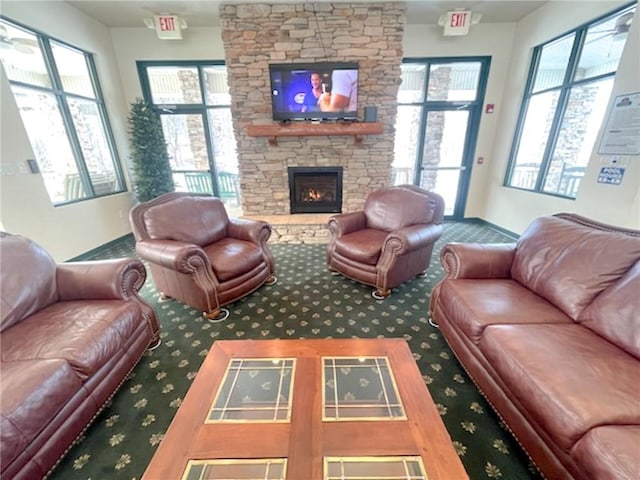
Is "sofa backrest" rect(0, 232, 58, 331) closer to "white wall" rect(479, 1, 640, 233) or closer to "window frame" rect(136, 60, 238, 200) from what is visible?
"window frame" rect(136, 60, 238, 200)

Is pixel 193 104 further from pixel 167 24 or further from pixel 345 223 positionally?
pixel 345 223

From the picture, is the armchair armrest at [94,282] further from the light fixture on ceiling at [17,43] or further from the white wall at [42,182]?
the light fixture on ceiling at [17,43]

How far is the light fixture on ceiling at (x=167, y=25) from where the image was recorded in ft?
11.9

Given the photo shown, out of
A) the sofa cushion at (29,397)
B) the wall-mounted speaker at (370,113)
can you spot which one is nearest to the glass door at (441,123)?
the wall-mounted speaker at (370,113)

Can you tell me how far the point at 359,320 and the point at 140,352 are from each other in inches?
62.5

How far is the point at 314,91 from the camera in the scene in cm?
376

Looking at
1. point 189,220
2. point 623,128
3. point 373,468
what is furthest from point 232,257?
point 623,128

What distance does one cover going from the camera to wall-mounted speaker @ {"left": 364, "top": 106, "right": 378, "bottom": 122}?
3.88 m

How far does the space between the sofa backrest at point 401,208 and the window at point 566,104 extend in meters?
2.04

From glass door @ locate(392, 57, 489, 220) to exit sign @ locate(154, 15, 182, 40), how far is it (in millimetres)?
3368

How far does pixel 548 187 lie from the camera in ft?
12.2

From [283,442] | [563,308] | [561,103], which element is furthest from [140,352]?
[561,103]

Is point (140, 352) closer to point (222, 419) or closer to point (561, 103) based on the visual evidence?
point (222, 419)

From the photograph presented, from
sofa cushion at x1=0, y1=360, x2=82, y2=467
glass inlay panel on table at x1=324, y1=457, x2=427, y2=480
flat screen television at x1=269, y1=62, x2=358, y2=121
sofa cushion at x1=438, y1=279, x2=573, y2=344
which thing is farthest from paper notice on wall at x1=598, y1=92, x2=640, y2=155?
sofa cushion at x1=0, y1=360, x2=82, y2=467
